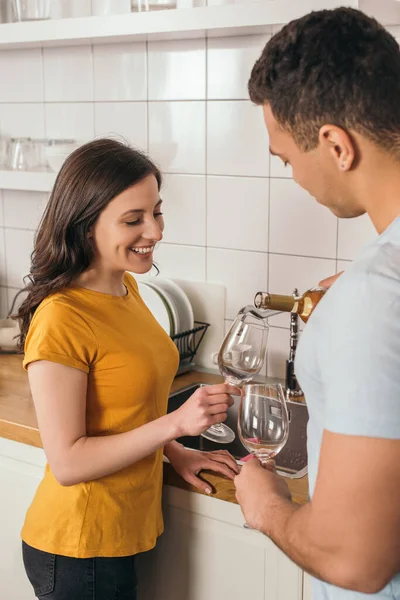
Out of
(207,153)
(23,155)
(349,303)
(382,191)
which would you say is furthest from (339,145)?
(23,155)

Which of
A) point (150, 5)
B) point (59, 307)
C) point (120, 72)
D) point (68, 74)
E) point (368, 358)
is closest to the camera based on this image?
point (368, 358)

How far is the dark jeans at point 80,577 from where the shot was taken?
4.63ft

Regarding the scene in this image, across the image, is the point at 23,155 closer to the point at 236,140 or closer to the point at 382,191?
the point at 236,140

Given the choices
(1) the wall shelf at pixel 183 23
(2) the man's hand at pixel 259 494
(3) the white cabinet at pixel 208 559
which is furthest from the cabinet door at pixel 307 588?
(1) the wall shelf at pixel 183 23

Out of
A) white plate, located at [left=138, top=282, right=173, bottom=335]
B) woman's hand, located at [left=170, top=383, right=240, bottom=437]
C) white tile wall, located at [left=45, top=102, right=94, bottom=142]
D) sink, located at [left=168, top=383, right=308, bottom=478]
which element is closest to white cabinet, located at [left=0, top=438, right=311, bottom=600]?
sink, located at [left=168, top=383, right=308, bottom=478]

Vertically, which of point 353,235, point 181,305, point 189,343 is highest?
point 353,235

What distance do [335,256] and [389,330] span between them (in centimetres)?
116

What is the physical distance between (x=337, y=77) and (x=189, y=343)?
1357mm

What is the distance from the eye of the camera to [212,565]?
153 cm

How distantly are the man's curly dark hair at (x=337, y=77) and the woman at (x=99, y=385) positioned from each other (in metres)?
0.58

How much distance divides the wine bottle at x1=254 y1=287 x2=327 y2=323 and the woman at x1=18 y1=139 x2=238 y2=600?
31 centimetres

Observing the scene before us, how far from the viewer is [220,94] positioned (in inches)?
78.5

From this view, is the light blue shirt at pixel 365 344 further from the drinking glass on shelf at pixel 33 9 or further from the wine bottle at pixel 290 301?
the drinking glass on shelf at pixel 33 9

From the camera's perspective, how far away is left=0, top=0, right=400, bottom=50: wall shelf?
159 centimetres
